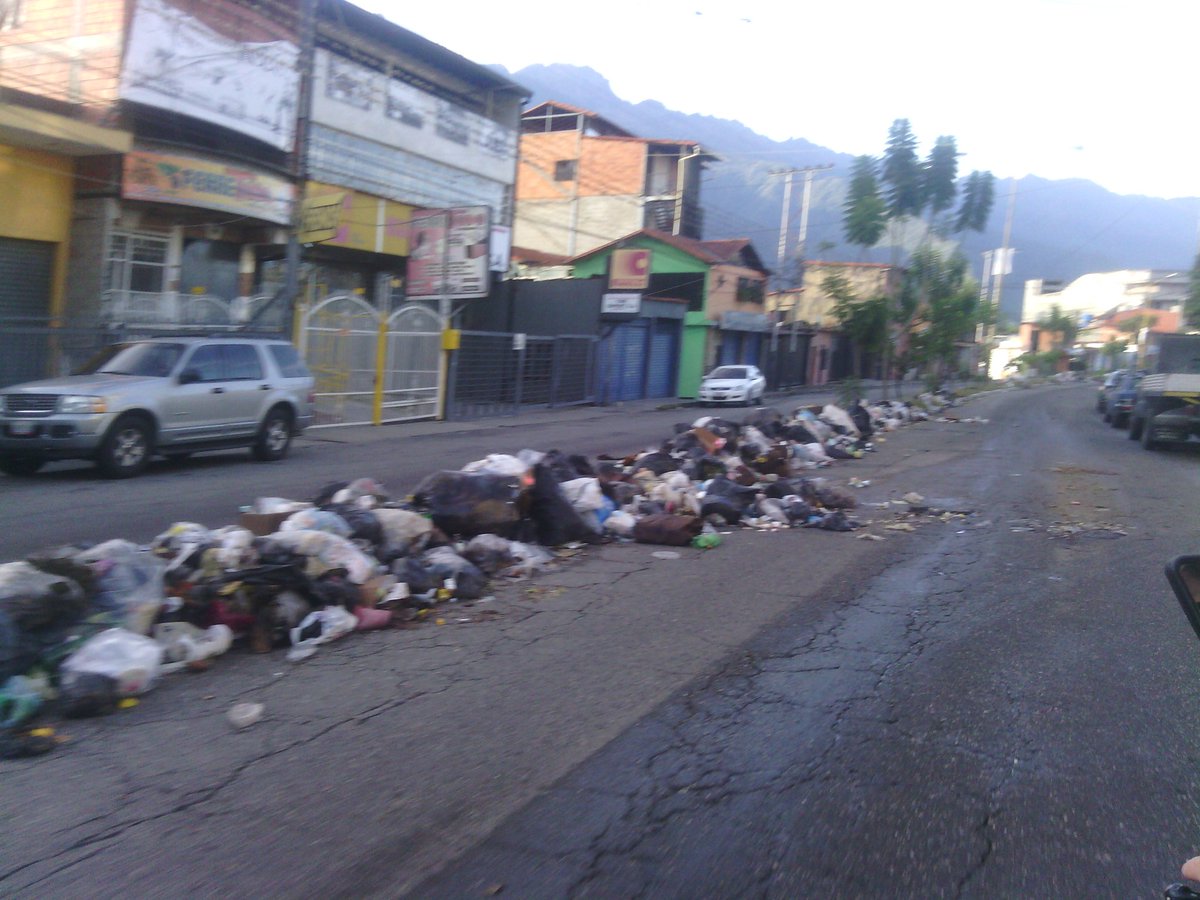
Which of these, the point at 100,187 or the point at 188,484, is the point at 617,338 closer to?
the point at 100,187

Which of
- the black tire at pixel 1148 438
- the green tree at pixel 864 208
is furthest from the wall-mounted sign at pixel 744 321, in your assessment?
the black tire at pixel 1148 438

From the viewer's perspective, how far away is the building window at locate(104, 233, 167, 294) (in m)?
19.7

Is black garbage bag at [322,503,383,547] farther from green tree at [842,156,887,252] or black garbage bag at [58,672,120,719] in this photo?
green tree at [842,156,887,252]

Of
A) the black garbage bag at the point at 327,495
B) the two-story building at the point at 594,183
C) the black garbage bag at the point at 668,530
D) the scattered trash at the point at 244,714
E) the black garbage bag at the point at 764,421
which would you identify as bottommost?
the scattered trash at the point at 244,714

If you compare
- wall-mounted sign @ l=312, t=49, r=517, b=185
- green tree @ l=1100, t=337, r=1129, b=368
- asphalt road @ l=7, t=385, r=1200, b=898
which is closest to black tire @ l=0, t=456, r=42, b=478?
asphalt road @ l=7, t=385, r=1200, b=898

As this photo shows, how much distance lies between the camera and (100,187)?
19.3 m

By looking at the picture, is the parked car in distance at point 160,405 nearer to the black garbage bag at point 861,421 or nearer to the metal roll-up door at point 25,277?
the metal roll-up door at point 25,277

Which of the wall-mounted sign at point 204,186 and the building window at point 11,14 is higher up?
the building window at point 11,14

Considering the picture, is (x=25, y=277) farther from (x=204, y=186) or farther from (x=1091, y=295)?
(x=1091, y=295)

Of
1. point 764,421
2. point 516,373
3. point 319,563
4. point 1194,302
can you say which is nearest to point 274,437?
point 764,421

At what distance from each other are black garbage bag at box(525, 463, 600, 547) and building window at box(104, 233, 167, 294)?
1376 cm

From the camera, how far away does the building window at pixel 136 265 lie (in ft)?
64.7

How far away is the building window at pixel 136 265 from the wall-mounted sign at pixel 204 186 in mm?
1264

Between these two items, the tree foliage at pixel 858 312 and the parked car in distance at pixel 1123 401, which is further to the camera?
the tree foliage at pixel 858 312
